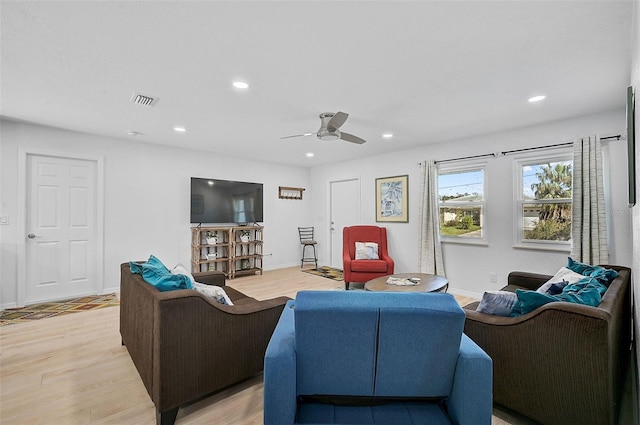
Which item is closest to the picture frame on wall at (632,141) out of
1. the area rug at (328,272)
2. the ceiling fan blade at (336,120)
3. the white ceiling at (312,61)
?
the white ceiling at (312,61)

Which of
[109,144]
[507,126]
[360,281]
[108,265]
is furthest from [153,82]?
[507,126]

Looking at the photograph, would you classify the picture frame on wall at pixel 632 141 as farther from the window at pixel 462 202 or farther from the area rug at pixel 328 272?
the area rug at pixel 328 272

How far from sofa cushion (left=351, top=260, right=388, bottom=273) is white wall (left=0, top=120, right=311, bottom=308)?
9.50 feet

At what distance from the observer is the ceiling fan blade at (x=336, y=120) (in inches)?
111

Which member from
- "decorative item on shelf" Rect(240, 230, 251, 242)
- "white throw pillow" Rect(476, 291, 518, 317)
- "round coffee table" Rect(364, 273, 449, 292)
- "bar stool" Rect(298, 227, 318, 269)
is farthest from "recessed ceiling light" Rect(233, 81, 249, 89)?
"bar stool" Rect(298, 227, 318, 269)

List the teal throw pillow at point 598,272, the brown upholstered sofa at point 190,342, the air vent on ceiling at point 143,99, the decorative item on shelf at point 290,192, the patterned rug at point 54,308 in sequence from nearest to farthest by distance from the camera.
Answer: the brown upholstered sofa at point 190,342 < the teal throw pillow at point 598,272 < the air vent on ceiling at point 143,99 < the patterned rug at point 54,308 < the decorative item on shelf at point 290,192

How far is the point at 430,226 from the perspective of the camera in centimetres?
452

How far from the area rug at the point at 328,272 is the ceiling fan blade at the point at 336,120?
309 cm

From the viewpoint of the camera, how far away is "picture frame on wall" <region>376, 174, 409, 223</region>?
4.98 meters

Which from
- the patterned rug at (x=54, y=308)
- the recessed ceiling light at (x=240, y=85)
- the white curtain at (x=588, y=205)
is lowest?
the patterned rug at (x=54, y=308)

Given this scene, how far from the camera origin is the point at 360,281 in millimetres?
4449

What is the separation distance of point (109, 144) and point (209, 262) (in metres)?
2.40

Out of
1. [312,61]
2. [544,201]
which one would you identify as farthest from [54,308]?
[544,201]

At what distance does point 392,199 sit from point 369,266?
1423mm
